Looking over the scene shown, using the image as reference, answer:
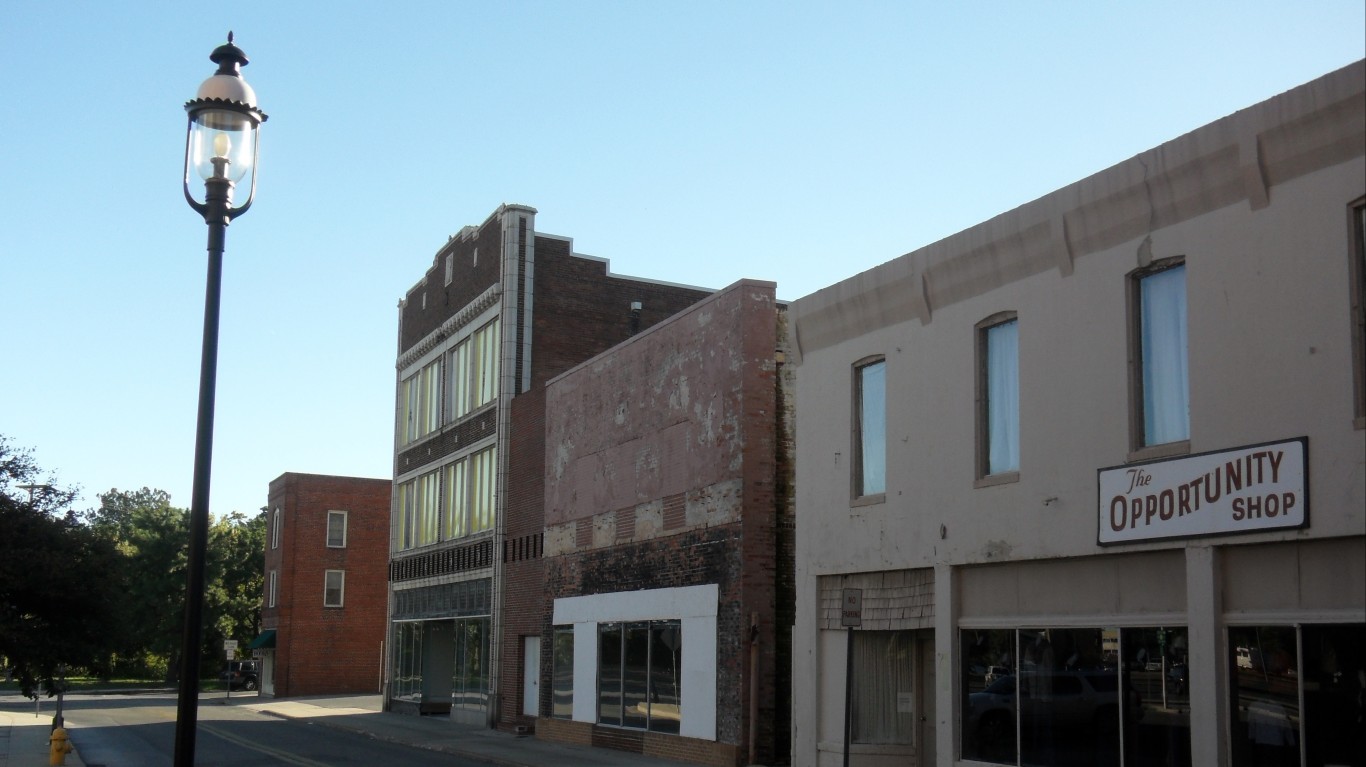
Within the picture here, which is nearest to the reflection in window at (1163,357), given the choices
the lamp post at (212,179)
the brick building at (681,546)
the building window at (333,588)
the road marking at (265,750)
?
the lamp post at (212,179)

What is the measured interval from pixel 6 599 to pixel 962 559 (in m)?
15.3

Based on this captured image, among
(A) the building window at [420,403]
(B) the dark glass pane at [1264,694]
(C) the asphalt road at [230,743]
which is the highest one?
(A) the building window at [420,403]

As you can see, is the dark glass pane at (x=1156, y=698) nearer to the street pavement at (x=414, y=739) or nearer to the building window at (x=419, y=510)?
the street pavement at (x=414, y=739)

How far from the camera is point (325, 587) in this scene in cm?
6106

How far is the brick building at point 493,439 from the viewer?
35.4 meters

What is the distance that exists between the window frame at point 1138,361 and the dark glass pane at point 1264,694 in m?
2.05

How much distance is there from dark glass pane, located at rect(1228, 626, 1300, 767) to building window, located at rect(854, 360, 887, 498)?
6375 millimetres

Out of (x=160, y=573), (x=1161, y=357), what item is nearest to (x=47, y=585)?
(x=1161, y=357)

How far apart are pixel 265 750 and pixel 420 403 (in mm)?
17413

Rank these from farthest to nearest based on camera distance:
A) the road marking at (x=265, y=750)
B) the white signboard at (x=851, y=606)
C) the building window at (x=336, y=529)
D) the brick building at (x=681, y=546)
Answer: the building window at (x=336, y=529)
the road marking at (x=265, y=750)
the brick building at (x=681, y=546)
the white signboard at (x=851, y=606)

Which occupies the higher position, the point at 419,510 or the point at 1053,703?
the point at 419,510

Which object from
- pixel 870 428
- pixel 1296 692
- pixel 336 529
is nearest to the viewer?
pixel 1296 692

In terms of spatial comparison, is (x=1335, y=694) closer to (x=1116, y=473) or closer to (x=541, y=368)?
(x=1116, y=473)

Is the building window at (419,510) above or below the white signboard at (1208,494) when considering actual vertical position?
above
